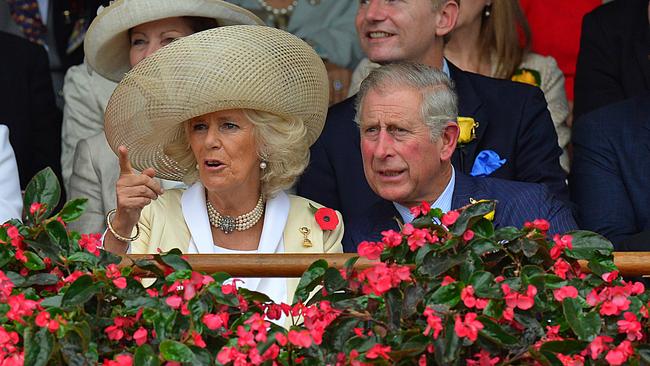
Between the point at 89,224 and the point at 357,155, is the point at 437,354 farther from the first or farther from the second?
the point at 89,224

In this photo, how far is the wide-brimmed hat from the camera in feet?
13.5

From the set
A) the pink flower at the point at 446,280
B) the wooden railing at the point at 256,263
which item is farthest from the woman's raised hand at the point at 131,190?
the pink flower at the point at 446,280

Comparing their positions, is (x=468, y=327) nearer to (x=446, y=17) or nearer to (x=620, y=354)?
(x=620, y=354)

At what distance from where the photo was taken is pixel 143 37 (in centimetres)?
423

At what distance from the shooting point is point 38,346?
87.3 inches

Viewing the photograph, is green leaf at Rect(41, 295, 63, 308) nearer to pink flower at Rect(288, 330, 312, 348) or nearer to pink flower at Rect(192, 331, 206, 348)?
pink flower at Rect(192, 331, 206, 348)

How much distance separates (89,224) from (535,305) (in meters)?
2.31

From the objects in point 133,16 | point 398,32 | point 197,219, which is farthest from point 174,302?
point 398,32

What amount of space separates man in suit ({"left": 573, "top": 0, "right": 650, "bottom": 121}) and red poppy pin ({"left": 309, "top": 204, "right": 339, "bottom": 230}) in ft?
5.26

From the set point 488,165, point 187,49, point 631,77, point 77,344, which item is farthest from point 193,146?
point 631,77

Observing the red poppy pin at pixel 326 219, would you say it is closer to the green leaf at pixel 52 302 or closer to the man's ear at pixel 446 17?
the man's ear at pixel 446 17

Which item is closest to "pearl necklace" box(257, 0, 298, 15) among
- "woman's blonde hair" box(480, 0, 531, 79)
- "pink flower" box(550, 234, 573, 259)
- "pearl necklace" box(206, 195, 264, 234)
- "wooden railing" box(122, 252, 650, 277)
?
"woman's blonde hair" box(480, 0, 531, 79)

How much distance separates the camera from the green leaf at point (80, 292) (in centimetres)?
227

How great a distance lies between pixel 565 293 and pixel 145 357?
72cm
